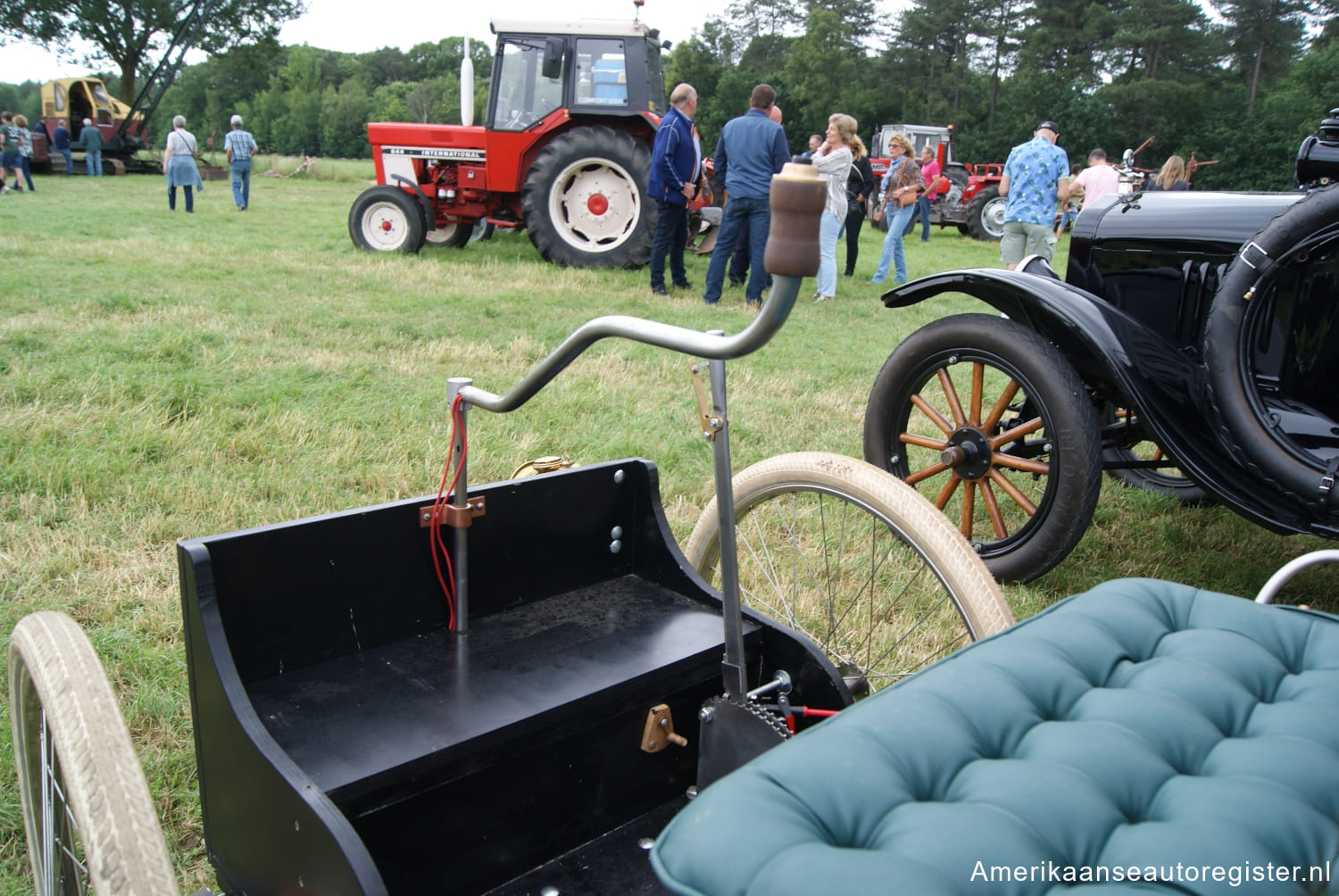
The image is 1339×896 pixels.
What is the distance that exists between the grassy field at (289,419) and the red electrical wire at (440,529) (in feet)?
2.27

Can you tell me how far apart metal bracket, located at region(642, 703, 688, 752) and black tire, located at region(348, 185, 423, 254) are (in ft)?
28.6

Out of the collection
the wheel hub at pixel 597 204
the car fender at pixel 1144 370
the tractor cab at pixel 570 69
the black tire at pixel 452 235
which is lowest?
the car fender at pixel 1144 370

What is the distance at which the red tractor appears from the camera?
360 inches

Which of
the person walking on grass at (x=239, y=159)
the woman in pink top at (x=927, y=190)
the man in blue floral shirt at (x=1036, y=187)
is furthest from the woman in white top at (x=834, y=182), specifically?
the person walking on grass at (x=239, y=159)

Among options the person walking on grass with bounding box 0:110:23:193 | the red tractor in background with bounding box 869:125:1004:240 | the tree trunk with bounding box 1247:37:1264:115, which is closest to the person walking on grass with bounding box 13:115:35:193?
the person walking on grass with bounding box 0:110:23:193

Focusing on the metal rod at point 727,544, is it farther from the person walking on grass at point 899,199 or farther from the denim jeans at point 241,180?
the denim jeans at point 241,180

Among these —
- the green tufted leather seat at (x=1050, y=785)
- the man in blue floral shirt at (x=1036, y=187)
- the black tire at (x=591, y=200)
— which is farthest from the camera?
the black tire at (x=591, y=200)

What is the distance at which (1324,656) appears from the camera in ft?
4.25

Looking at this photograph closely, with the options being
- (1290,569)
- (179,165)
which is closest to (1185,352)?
(1290,569)

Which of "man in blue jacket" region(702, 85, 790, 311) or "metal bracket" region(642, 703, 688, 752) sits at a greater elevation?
"man in blue jacket" region(702, 85, 790, 311)

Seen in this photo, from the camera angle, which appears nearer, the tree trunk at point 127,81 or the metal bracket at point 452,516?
the metal bracket at point 452,516

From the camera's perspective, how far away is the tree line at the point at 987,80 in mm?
34938

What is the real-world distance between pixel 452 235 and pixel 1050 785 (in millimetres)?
10719

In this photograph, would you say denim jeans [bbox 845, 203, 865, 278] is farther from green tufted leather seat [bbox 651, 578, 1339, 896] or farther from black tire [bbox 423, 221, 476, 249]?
green tufted leather seat [bbox 651, 578, 1339, 896]
